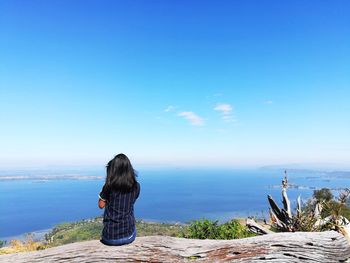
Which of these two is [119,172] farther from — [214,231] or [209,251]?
[214,231]

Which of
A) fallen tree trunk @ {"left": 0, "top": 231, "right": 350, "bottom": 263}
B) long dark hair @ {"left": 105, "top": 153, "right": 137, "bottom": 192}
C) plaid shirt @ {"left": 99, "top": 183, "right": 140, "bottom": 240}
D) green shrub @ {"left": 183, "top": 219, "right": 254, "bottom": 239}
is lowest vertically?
green shrub @ {"left": 183, "top": 219, "right": 254, "bottom": 239}

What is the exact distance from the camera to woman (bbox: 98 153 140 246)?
16.3 ft

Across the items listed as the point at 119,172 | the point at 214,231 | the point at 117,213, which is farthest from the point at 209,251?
the point at 214,231

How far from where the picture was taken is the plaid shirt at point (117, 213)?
5.08m

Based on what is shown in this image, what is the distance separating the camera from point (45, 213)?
7402 inches

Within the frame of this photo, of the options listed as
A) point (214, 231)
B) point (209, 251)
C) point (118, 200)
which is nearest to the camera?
point (118, 200)

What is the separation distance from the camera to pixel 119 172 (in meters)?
4.97

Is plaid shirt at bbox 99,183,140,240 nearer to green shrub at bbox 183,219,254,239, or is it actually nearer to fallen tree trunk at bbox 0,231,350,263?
fallen tree trunk at bbox 0,231,350,263

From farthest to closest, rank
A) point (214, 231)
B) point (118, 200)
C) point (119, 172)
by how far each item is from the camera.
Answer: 1. point (214, 231)
2. point (118, 200)
3. point (119, 172)

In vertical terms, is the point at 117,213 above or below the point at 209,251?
above

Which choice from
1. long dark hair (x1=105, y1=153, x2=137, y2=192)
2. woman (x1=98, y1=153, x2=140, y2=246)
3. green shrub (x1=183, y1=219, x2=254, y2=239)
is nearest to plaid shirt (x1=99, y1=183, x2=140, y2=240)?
woman (x1=98, y1=153, x2=140, y2=246)

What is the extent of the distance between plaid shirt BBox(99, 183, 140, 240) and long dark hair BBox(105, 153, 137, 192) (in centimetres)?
16

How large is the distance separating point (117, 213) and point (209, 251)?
176cm

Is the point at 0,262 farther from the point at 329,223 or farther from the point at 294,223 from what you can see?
the point at 329,223
